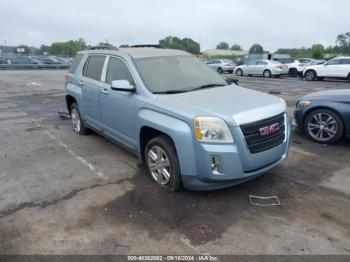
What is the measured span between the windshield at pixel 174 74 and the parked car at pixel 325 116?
221 cm

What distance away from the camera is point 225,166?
3510 mm

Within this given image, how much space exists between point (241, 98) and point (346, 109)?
8.81 feet

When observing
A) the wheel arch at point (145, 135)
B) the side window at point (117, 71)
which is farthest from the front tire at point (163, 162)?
the side window at point (117, 71)

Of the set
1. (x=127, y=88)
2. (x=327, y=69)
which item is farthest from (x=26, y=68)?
(x=127, y=88)

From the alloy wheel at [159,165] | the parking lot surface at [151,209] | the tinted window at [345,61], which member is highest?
the tinted window at [345,61]

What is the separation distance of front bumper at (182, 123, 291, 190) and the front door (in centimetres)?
127

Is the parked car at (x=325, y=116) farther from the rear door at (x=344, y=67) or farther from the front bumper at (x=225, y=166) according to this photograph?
the rear door at (x=344, y=67)

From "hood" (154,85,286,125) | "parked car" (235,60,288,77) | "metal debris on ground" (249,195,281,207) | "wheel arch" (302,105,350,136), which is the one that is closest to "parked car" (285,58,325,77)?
"parked car" (235,60,288,77)

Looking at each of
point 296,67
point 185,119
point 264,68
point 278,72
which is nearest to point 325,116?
point 185,119

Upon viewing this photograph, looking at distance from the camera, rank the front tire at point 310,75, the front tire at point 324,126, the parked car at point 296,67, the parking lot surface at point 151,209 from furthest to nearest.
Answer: the parked car at point 296,67, the front tire at point 310,75, the front tire at point 324,126, the parking lot surface at point 151,209

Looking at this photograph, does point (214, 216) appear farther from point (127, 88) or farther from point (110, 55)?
point (110, 55)

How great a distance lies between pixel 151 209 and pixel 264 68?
22569mm

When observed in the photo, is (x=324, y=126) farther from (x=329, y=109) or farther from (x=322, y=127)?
(x=329, y=109)

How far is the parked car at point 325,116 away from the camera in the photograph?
18.8 ft
